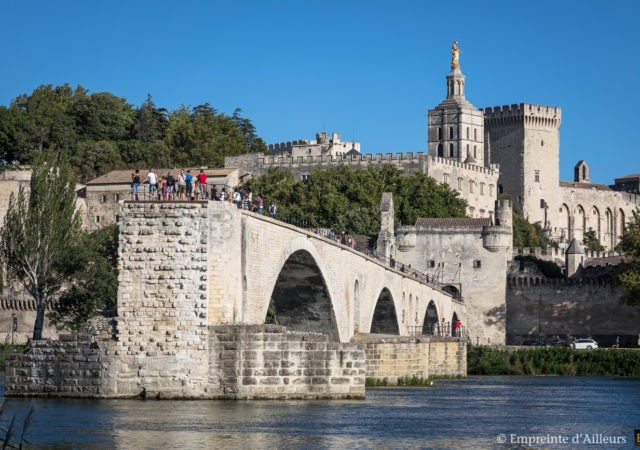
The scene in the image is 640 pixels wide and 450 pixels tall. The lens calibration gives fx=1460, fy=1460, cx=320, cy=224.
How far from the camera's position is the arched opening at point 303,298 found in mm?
49312

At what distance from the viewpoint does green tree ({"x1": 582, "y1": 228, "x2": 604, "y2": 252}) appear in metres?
138

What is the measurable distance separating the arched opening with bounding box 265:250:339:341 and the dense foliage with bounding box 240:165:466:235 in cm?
3910

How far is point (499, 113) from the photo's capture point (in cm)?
14650

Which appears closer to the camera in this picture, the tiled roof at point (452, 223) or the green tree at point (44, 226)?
the green tree at point (44, 226)

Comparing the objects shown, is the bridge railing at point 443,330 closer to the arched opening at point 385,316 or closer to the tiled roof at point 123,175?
the arched opening at point 385,316

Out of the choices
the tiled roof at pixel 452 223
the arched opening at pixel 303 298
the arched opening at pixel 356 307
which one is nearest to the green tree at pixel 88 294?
the arched opening at pixel 356 307

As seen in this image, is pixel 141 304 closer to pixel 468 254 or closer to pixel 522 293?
pixel 468 254

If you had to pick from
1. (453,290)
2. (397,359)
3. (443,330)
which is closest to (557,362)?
(443,330)

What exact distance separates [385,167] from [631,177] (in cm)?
7591

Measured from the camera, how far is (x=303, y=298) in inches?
2028

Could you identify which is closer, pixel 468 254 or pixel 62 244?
pixel 62 244

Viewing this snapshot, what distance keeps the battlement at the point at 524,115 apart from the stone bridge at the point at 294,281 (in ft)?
230

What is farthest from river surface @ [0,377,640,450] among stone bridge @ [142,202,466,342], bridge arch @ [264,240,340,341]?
bridge arch @ [264,240,340,341]

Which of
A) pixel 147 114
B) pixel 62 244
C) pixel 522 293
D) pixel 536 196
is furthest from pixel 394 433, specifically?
pixel 536 196
